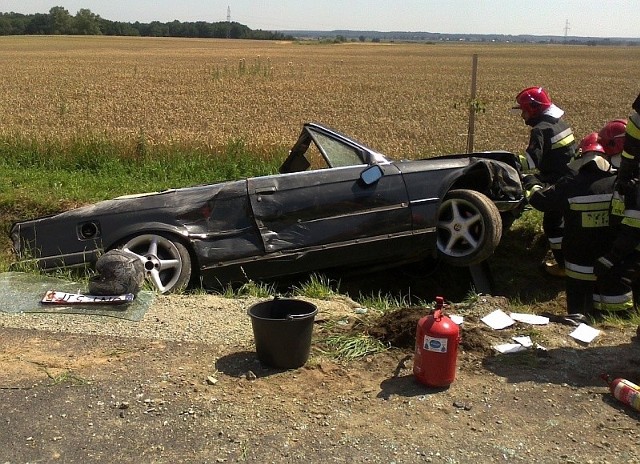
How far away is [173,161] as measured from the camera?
10.3 m

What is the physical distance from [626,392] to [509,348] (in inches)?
32.7

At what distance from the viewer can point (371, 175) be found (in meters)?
5.92

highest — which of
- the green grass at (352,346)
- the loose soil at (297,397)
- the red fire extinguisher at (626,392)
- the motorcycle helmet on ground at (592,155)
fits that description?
the motorcycle helmet on ground at (592,155)

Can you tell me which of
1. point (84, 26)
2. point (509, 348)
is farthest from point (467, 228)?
point (84, 26)

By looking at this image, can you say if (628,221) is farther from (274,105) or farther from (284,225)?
(274,105)

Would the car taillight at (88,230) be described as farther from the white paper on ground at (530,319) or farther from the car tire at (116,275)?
the white paper on ground at (530,319)

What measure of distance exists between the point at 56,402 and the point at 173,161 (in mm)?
6986

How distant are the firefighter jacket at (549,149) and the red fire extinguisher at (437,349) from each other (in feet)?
12.6

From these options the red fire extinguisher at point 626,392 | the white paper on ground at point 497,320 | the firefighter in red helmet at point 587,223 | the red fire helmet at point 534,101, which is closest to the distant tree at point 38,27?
the red fire helmet at point 534,101

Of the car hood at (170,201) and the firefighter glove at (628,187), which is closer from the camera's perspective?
the firefighter glove at (628,187)

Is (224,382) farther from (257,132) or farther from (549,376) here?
(257,132)

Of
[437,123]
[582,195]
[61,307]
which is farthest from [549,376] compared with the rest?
[437,123]

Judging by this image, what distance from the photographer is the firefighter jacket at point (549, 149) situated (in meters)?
7.12

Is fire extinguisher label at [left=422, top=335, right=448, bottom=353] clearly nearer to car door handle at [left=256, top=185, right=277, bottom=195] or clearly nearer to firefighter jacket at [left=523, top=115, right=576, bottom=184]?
car door handle at [left=256, top=185, right=277, bottom=195]
